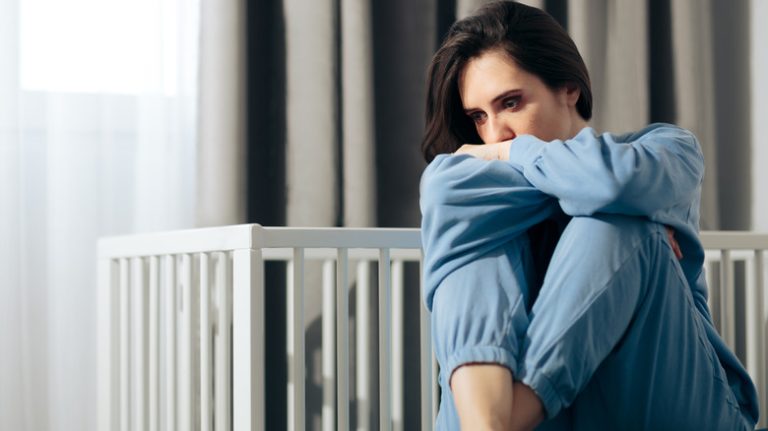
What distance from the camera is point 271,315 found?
173 cm

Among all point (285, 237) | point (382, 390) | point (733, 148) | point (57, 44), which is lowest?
point (382, 390)

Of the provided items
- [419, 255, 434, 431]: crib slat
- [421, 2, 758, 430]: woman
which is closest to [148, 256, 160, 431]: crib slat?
[419, 255, 434, 431]: crib slat

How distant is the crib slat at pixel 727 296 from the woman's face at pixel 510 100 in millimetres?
423

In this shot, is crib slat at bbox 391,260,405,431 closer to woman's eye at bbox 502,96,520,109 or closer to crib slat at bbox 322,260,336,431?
crib slat at bbox 322,260,336,431

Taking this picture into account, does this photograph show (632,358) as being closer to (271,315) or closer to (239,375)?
(239,375)

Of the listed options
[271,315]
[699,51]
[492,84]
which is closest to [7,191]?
[271,315]

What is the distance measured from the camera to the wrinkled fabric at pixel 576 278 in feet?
2.93

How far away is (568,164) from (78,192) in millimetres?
997

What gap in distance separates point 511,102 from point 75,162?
850mm

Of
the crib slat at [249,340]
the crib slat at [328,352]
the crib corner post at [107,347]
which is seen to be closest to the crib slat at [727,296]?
the crib slat at [328,352]

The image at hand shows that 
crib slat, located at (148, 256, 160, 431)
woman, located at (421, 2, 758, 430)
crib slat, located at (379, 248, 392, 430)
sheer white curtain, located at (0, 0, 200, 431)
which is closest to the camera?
woman, located at (421, 2, 758, 430)

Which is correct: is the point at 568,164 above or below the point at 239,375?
above

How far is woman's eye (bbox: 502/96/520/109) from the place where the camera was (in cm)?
115

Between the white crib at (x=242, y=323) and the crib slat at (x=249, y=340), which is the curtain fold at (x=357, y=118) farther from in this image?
the crib slat at (x=249, y=340)
